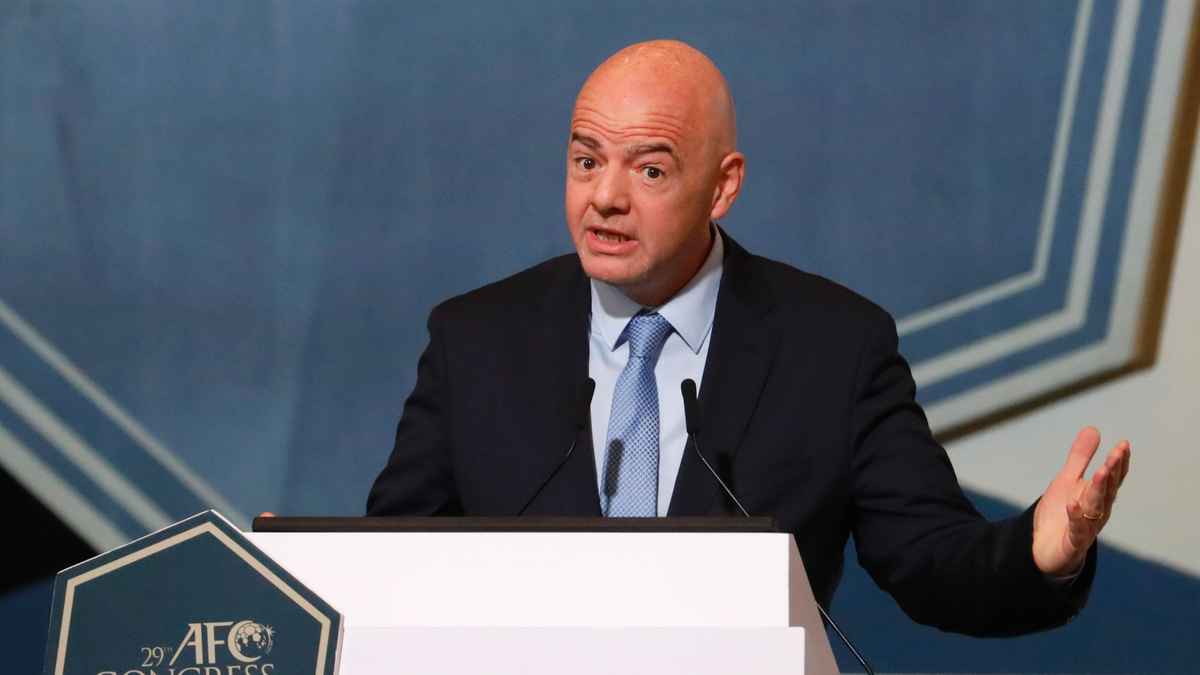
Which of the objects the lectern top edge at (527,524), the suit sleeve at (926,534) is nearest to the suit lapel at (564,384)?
the suit sleeve at (926,534)

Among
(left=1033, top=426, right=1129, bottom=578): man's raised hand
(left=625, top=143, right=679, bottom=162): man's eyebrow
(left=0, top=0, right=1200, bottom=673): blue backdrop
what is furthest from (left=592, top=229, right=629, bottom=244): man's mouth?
(left=0, top=0, right=1200, bottom=673): blue backdrop

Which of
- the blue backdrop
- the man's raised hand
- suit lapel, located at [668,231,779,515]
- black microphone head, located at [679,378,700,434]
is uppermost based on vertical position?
the blue backdrop

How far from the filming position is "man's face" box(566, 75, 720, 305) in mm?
1710

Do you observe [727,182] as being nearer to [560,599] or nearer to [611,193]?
[611,193]

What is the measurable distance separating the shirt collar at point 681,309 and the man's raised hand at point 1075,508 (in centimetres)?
59

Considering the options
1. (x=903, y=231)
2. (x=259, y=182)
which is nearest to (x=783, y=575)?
(x=903, y=231)

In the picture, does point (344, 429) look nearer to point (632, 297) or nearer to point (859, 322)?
point (632, 297)

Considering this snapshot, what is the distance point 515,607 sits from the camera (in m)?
1.04

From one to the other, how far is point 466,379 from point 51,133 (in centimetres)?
167

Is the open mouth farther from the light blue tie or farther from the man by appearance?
the light blue tie

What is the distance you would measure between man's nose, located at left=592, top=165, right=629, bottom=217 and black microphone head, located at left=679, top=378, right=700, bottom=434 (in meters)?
0.37

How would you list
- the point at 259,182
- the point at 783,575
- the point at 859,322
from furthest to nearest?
the point at 259,182, the point at 859,322, the point at 783,575

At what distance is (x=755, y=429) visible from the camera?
5.77 feet

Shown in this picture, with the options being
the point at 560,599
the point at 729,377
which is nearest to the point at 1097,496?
the point at 560,599
